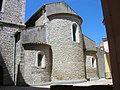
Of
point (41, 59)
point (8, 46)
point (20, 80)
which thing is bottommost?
point (20, 80)

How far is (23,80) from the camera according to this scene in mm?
11148

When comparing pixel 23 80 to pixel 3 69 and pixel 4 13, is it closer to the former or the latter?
→ pixel 3 69

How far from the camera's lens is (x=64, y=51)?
13383 mm

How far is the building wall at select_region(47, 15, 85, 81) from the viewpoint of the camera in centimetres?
1293

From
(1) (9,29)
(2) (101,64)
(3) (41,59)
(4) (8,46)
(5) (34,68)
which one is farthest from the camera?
(2) (101,64)

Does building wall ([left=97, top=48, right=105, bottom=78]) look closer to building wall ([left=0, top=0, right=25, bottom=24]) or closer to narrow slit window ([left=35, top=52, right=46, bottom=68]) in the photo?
narrow slit window ([left=35, top=52, right=46, bottom=68])

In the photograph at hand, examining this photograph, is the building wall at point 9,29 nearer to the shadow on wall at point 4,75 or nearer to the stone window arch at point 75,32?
the shadow on wall at point 4,75

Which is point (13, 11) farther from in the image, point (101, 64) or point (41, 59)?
point (101, 64)

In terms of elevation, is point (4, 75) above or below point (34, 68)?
below

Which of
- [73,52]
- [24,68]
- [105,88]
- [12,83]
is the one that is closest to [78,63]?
[73,52]

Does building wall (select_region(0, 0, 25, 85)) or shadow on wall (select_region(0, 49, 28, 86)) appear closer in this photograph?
shadow on wall (select_region(0, 49, 28, 86))

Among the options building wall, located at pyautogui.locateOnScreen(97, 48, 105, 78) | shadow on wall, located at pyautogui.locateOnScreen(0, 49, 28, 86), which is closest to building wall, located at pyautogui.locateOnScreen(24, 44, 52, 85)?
shadow on wall, located at pyautogui.locateOnScreen(0, 49, 28, 86)

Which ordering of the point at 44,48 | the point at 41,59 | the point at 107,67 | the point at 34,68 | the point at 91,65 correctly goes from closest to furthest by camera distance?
the point at 34,68, the point at 41,59, the point at 44,48, the point at 91,65, the point at 107,67

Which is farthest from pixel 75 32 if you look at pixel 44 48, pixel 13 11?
pixel 13 11
